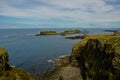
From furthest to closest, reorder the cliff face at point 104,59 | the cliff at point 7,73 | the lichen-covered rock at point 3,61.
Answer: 1. the cliff face at point 104,59
2. the lichen-covered rock at point 3,61
3. the cliff at point 7,73

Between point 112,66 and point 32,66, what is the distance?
3370cm

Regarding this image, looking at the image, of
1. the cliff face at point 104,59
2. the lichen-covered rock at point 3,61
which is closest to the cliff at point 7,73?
the lichen-covered rock at point 3,61

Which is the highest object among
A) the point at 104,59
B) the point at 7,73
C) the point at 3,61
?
the point at 3,61

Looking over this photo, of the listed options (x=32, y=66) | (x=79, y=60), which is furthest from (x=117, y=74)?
(x=32, y=66)

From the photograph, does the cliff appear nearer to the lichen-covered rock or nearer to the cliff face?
the lichen-covered rock

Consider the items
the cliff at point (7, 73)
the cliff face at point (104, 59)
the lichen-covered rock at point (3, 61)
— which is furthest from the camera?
the cliff face at point (104, 59)

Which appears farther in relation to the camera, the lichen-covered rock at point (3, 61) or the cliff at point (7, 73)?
the lichen-covered rock at point (3, 61)

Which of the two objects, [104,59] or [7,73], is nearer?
[7,73]

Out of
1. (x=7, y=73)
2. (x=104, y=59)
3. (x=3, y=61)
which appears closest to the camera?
(x=7, y=73)

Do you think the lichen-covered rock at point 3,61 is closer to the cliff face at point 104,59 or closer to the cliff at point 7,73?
the cliff at point 7,73

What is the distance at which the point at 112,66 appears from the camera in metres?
29.9

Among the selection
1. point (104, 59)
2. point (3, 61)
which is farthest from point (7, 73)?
point (104, 59)

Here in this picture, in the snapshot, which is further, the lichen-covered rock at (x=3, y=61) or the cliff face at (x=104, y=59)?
the cliff face at (x=104, y=59)

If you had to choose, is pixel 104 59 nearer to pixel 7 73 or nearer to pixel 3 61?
pixel 7 73
